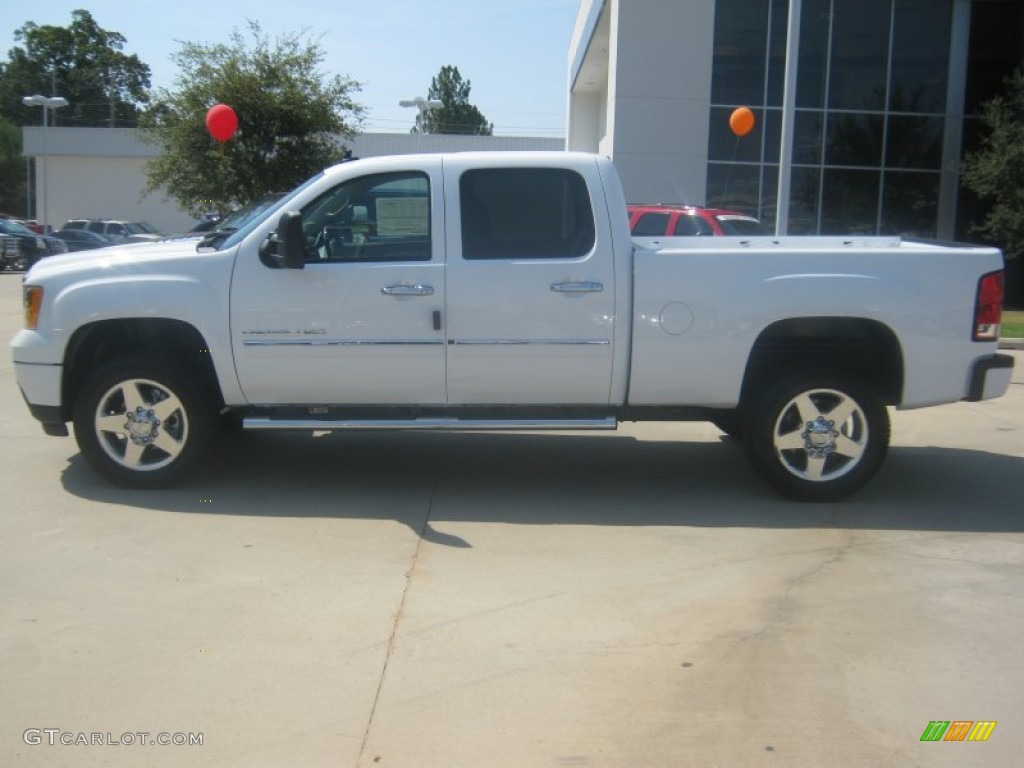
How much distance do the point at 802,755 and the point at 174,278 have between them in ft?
14.8

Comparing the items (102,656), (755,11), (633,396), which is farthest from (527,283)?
(755,11)

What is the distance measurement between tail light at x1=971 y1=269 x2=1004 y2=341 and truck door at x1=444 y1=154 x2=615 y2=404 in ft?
7.34

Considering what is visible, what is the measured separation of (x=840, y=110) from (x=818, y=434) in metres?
18.6

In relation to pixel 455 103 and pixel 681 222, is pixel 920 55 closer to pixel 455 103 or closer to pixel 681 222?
pixel 681 222

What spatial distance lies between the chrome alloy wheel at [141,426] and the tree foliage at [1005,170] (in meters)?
18.7

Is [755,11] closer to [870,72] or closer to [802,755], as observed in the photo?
[870,72]

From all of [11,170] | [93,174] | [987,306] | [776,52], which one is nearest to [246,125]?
[776,52]

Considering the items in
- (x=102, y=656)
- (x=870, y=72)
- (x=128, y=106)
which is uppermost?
(x=128, y=106)

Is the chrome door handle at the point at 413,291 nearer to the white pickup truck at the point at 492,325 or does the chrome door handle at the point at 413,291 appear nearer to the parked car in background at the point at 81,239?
the white pickup truck at the point at 492,325

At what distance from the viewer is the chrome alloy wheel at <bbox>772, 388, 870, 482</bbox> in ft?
21.3

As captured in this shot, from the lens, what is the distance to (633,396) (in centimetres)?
643

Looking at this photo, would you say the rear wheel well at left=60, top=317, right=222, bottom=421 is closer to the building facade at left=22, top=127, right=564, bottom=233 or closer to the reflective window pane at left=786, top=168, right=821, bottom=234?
the reflective window pane at left=786, top=168, right=821, bottom=234

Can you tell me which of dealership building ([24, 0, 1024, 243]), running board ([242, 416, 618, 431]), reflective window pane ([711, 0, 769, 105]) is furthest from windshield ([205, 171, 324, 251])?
reflective window pane ([711, 0, 769, 105])

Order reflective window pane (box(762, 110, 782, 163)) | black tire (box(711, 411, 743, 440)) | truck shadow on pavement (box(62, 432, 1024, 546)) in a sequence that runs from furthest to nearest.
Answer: reflective window pane (box(762, 110, 782, 163))
black tire (box(711, 411, 743, 440))
truck shadow on pavement (box(62, 432, 1024, 546))
